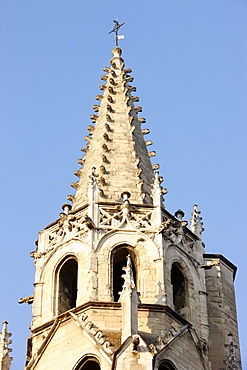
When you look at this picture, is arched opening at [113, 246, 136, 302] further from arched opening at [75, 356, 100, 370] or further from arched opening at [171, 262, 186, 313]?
arched opening at [75, 356, 100, 370]

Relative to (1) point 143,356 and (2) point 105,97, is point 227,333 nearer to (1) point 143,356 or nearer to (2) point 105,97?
(1) point 143,356

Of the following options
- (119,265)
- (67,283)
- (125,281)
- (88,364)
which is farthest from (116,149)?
(88,364)

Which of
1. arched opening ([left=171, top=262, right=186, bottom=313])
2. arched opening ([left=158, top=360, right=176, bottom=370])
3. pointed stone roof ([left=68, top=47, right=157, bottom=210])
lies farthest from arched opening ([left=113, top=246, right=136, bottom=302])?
arched opening ([left=158, top=360, right=176, bottom=370])

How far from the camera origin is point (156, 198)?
33781mm

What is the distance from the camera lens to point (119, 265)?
33781 millimetres

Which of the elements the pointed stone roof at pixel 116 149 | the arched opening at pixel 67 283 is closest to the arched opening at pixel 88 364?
the arched opening at pixel 67 283

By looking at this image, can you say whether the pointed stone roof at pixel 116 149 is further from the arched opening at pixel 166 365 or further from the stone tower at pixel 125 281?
the arched opening at pixel 166 365

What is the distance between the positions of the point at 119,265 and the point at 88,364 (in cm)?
407

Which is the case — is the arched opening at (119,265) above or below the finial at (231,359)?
above

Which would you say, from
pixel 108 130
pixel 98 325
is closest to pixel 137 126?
pixel 108 130

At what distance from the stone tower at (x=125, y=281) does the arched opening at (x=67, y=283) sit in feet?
0.08

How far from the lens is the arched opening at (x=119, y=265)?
32.8 metres

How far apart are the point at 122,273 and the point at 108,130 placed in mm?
4891

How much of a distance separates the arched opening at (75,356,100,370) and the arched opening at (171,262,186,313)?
134 inches
